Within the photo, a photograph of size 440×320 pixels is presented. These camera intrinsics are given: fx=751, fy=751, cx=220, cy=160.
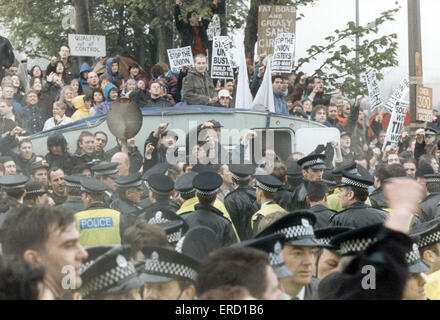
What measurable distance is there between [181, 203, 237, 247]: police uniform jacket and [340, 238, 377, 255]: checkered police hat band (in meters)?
1.79

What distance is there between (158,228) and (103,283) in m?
1.27

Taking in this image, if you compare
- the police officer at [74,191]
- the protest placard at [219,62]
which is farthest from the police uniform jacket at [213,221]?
the protest placard at [219,62]

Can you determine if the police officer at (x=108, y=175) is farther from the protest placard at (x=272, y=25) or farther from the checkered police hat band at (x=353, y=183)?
the protest placard at (x=272, y=25)

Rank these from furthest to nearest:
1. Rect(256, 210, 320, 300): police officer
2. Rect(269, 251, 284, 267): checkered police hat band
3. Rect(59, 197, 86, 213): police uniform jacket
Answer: Rect(59, 197, 86, 213): police uniform jacket < Rect(256, 210, 320, 300): police officer < Rect(269, 251, 284, 267): checkered police hat band

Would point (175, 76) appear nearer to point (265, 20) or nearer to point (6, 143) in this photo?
point (265, 20)

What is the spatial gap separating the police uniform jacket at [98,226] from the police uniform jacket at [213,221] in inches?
21.5

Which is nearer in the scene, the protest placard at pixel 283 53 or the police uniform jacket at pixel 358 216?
the police uniform jacket at pixel 358 216

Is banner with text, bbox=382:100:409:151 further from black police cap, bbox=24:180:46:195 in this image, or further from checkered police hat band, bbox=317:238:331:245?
checkered police hat band, bbox=317:238:331:245

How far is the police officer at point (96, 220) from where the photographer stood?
5543mm

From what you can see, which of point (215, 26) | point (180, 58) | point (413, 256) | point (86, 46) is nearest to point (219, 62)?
point (180, 58)

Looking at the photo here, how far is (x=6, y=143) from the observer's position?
28.4 feet

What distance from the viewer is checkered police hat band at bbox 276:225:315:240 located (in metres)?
4.36

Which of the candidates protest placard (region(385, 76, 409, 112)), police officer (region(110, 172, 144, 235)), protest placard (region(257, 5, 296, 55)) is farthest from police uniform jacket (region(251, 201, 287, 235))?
protest placard (region(257, 5, 296, 55))
